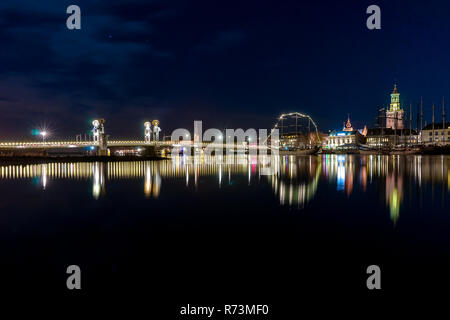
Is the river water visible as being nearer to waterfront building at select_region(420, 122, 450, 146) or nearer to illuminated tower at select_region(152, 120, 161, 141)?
illuminated tower at select_region(152, 120, 161, 141)

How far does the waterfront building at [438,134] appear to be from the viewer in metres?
129

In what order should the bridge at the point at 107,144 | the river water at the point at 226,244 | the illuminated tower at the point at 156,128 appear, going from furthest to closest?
the illuminated tower at the point at 156,128 → the bridge at the point at 107,144 → the river water at the point at 226,244

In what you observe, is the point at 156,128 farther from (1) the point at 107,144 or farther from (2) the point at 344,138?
(2) the point at 344,138

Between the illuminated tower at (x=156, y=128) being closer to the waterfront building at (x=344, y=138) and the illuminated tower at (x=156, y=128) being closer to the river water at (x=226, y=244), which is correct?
the waterfront building at (x=344, y=138)

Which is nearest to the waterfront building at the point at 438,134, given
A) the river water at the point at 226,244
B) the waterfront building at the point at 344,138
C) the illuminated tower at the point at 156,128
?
the waterfront building at the point at 344,138

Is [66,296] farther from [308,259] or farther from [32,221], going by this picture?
[32,221]

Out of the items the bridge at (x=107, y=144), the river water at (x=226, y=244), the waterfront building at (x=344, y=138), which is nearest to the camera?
the river water at (x=226, y=244)

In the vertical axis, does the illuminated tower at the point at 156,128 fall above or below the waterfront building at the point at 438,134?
above

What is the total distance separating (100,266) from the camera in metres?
6.75

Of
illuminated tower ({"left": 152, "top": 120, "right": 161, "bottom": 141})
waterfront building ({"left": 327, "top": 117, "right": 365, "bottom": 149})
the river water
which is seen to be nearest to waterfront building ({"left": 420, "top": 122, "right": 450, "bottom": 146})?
waterfront building ({"left": 327, "top": 117, "right": 365, "bottom": 149})

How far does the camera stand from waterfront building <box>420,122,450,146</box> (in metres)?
129

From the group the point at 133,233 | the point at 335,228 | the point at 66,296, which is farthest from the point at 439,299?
the point at 133,233

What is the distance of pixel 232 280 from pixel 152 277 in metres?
1.58

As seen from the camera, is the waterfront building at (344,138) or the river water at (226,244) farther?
the waterfront building at (344,138)
